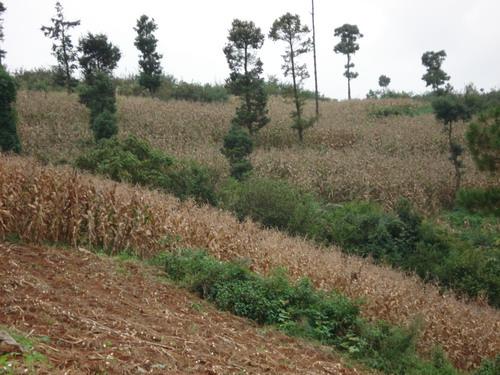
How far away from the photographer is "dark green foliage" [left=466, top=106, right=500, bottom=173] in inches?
492

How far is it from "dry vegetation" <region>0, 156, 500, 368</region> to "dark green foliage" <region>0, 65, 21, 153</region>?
1129 cm

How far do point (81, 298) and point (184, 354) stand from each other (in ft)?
6.18

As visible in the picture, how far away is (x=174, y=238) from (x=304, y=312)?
10.9 ft

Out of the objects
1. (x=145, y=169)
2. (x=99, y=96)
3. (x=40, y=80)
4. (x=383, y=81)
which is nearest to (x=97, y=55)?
(x=99, y=96)

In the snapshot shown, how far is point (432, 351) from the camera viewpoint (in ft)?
30.9

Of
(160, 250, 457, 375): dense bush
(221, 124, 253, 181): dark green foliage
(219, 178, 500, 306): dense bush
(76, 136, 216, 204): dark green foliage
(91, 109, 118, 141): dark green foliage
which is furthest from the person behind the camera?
(91, 109, 118, 141): dark green foliage

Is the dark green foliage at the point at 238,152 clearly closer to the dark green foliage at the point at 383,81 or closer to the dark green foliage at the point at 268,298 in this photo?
the dark green foliage at the point at 268,298

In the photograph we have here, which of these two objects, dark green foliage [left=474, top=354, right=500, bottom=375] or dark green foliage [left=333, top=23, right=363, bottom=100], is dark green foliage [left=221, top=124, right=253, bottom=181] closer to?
dark green foliage [left=474, top=354, right=500, bottom=375]

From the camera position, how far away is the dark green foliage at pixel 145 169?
17438 mm

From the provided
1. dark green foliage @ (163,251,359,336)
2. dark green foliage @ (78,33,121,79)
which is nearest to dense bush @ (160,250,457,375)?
dark green foliage @ (163,251,359,336)

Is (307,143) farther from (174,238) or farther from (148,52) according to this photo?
(174,238)

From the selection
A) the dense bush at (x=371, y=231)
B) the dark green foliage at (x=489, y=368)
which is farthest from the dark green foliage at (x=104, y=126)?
the dark green foliage at (x=489, y=368)

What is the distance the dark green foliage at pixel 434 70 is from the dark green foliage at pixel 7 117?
3531 cm

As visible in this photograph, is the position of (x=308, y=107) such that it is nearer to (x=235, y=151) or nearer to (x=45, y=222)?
(x=235, y=151)
